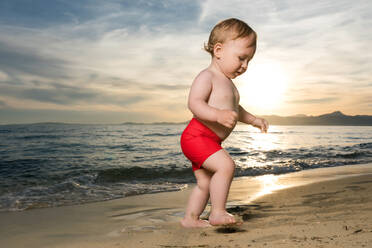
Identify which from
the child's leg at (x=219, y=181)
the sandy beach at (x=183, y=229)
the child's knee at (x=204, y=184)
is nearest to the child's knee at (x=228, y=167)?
the child's leg at (x=219, y=181)

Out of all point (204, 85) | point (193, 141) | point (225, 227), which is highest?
point (204, 85)

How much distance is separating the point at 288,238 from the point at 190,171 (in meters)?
6.09

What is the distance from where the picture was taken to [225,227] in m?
2.33

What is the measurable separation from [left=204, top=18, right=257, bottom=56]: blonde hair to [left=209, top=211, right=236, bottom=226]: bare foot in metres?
1.38

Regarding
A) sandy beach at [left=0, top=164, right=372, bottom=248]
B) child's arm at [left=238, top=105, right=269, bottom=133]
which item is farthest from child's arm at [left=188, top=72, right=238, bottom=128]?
sandy beach at [left=0, top=164, right=372, bottom=248]

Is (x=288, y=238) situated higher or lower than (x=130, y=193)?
higher

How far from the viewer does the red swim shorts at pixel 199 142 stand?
2.44m

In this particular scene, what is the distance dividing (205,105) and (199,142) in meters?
0.30

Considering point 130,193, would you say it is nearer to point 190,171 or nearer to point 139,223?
point 139,223

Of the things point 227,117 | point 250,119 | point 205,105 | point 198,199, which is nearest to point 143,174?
point 250,119

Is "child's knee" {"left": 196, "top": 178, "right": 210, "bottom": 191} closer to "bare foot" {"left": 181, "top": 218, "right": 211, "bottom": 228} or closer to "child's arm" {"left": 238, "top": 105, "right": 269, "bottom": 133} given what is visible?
"bare foot" {"left": 181, "top": 218, "right": 211, "bottom": 228}

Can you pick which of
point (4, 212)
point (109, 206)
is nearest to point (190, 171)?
point (109, 206)

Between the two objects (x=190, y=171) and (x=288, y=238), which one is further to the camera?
(x=190, y=171)

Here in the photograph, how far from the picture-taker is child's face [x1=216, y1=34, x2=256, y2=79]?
2.49m
